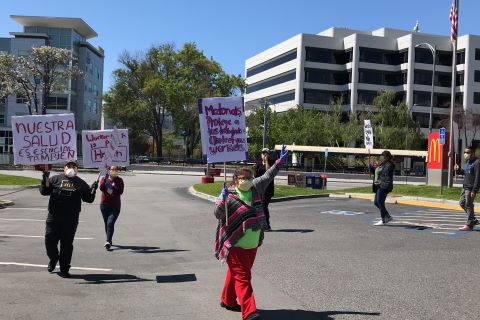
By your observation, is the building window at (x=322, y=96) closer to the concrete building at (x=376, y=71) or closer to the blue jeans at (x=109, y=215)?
the concrete building at (x=376, y=71)

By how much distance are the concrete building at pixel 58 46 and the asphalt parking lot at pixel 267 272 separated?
215 feet

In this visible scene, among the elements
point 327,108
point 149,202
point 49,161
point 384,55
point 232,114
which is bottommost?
point 149,202

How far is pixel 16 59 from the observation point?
166ft

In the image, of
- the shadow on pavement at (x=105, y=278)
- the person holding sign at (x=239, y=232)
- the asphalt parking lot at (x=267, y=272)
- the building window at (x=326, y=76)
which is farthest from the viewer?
the building window at (x=326, y=76)

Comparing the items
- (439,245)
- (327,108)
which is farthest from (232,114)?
(327,108)

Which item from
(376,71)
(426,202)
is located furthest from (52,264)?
(376,71)

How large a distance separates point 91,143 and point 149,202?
10105 mm

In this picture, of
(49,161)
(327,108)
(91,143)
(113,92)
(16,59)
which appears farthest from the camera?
(327,108)

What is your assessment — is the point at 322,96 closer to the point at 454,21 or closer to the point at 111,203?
the point at 454,21

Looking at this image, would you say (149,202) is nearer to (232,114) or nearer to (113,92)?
(232,114)

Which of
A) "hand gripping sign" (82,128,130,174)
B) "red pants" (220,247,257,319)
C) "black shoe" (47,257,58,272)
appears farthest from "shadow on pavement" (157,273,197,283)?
"hand gripping sign" (82,128,130,174)

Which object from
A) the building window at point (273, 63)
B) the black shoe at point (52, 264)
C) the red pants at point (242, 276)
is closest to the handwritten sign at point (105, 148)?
the black shoe at point (52, 264)

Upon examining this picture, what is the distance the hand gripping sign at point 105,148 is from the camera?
30.6ft

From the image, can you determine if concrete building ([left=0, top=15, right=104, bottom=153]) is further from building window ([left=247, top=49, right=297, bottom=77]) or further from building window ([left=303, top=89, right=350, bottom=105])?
building window ([left=303, top=89, right=350, bottom=105])
